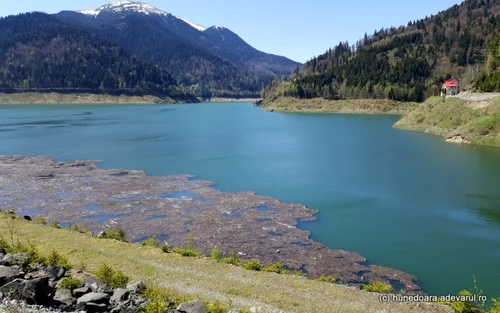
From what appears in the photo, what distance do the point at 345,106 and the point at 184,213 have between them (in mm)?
148370

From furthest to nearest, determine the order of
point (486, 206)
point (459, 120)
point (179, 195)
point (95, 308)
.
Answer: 1. point (459, 120)
2. point (179, 195)
3. point (486, 206)
4. point (95, 308)

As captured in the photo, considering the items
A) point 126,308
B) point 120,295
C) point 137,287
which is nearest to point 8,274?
point 120,295

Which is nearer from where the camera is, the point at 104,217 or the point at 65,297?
the point at 65,297

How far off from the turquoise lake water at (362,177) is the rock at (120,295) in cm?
1623

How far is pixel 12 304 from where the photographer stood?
1246 cm

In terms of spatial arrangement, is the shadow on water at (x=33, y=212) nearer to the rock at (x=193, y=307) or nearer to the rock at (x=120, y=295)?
the rock at (x=120, y=295)

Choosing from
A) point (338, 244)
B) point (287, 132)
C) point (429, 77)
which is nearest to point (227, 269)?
point (338, 244)

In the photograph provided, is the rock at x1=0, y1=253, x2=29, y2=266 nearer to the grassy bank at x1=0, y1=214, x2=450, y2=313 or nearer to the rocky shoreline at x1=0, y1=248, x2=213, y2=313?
the rocky shoreline at x1=0, y1=248, x2=213, y2=313

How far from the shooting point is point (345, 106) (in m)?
173

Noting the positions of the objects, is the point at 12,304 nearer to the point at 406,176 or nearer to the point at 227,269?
the point at 227,269

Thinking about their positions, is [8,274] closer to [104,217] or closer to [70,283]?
[70,283]

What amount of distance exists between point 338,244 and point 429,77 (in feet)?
576

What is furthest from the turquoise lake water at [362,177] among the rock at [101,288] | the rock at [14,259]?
the rock at [14,259]

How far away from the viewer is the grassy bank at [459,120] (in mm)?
72050
